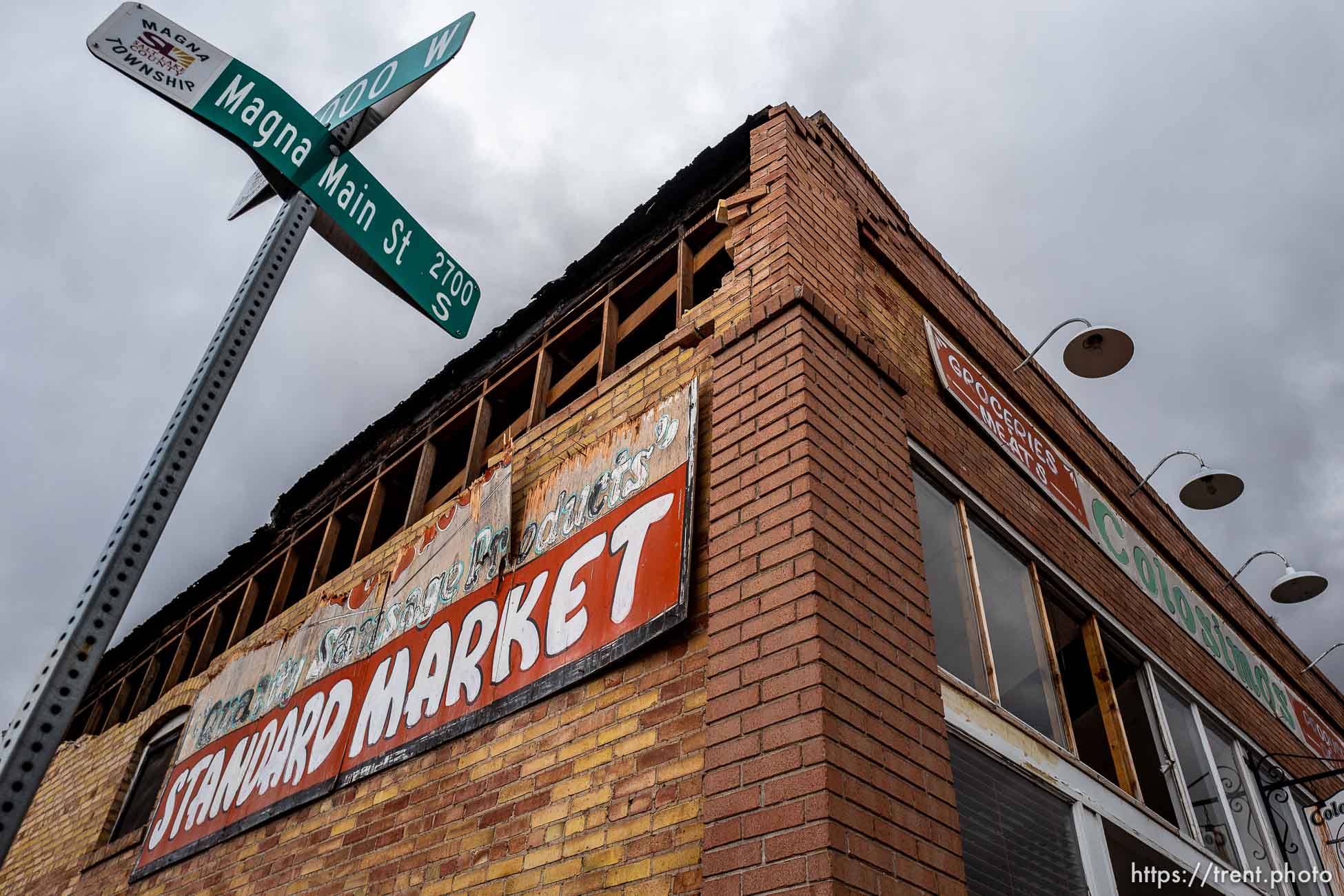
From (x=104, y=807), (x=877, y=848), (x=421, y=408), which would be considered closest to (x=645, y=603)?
(x=877, y=848)

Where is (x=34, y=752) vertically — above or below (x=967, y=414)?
below

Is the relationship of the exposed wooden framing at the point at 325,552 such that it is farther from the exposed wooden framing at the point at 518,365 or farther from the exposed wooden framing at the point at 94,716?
the exposed wooden framing at the point at 94,716

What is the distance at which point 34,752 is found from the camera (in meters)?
1.81

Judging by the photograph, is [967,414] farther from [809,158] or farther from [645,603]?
[645,603]

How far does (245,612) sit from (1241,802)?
894cm

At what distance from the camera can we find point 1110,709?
598 cm

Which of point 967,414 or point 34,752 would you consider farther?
point 967,414

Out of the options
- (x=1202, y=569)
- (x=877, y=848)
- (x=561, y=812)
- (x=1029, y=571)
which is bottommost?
Answer: (x=877, y=848)

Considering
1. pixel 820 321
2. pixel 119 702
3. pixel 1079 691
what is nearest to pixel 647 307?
pixel 820 321

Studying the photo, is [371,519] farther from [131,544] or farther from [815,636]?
[131,544]

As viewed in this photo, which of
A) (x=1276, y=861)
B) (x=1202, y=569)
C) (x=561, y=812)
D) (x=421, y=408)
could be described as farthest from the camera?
(x=1202, y=569)

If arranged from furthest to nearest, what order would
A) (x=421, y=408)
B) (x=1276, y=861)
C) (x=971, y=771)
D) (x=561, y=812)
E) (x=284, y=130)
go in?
(x=421, y=408) < (x=1276, y=861) < (x=971, y=771) < (x=561, y=812) < (x=284, y=130)

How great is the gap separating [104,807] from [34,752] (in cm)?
853

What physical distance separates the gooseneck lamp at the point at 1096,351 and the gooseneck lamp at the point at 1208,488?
1904mm
